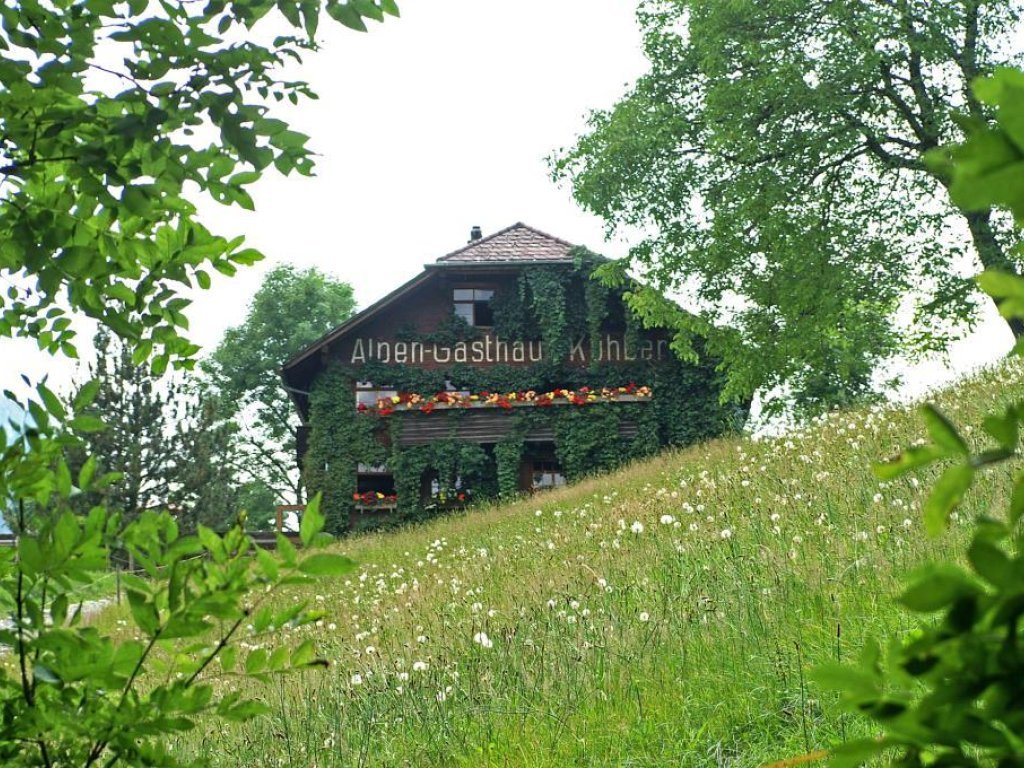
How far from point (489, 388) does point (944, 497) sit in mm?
28653

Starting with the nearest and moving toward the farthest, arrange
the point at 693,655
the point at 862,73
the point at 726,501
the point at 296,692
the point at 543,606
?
the point at 693,655, the point at 296,692, the point at 543,606, the point at 726,501, the point at 862,73

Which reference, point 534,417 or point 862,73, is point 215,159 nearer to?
point 862,73

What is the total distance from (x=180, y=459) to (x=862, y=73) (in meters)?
19.0

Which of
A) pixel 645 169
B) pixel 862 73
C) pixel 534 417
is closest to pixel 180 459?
pixel 534 417

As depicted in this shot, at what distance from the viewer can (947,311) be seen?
73.6ft

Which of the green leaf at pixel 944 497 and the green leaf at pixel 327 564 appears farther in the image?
the green leaf at pixel 327 564

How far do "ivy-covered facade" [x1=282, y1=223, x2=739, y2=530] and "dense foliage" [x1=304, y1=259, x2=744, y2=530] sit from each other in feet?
0.11

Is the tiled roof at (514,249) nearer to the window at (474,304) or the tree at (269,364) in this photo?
the window at (474,304)

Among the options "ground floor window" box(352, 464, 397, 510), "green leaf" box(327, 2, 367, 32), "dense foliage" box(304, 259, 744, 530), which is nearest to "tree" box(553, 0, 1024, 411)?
"dense foliage" box(304, 259, 744, 530)

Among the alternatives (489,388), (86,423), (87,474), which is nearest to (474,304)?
(489,388)

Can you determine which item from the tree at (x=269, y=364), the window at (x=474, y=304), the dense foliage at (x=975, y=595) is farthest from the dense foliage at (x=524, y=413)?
the dense foliage at (x=975, y=595)

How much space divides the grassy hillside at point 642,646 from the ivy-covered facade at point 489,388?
17.7 metres

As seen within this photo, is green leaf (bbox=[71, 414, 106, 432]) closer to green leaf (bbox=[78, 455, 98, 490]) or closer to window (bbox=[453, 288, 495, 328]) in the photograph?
green leaf (bbox=[78, 455, 98, 490])

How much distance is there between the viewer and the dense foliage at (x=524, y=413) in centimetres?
2856
